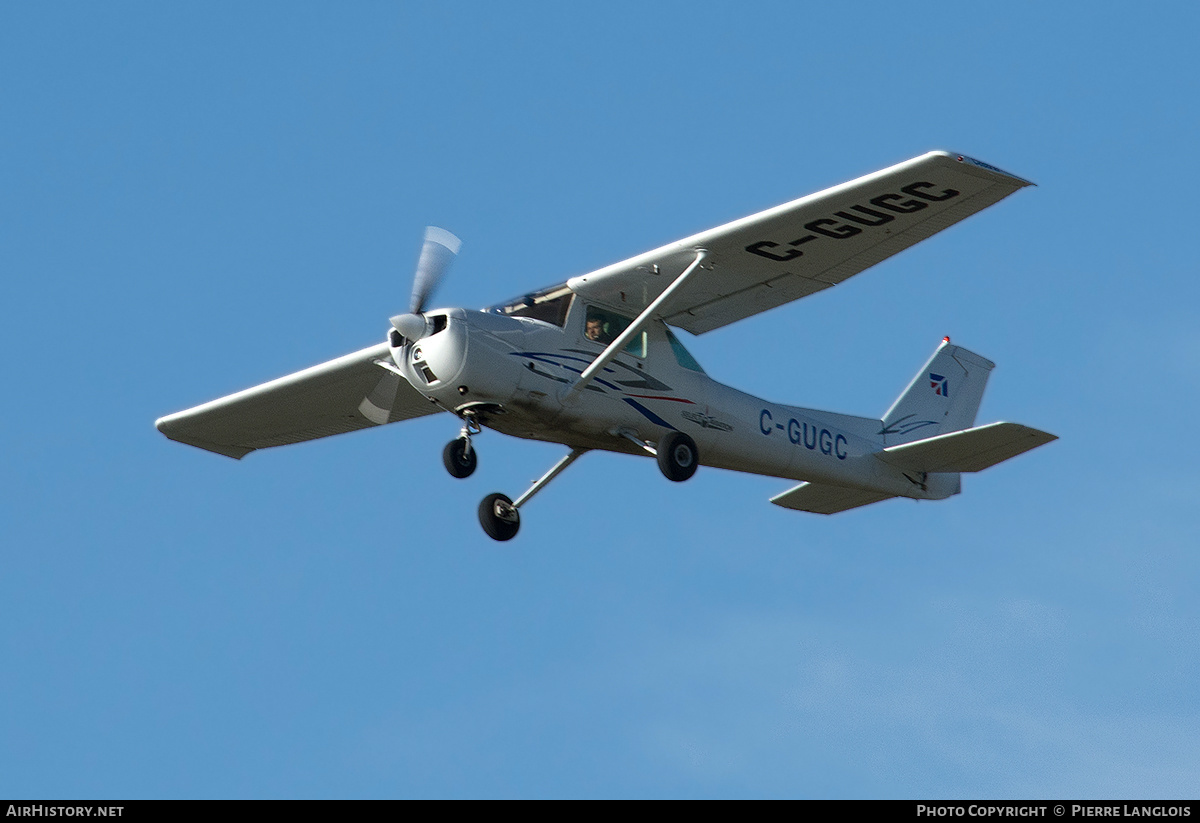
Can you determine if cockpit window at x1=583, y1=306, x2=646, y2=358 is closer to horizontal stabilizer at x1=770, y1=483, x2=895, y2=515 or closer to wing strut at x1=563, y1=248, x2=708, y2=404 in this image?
wing strut at x1=563, y1=248, x2=708, y2=404

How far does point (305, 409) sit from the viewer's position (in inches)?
744

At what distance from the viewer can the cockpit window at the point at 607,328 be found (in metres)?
16.3

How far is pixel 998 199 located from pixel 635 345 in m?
3.77

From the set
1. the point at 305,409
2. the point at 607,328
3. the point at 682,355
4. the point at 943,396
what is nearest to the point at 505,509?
the point at 607,328

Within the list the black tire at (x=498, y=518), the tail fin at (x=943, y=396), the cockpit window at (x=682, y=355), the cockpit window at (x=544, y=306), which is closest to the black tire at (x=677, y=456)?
the cockpit window at (x=682, y=355)

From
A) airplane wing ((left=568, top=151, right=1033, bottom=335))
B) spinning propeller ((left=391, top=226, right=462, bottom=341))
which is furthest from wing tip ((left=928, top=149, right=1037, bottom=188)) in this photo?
spinning propeller ((left=391, top=226, right=462, bottom=341))

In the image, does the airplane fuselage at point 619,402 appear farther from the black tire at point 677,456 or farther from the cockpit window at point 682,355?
the black tire at point 677,456

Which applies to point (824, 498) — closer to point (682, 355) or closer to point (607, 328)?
point (682, 355)

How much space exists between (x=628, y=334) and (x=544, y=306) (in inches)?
33.3

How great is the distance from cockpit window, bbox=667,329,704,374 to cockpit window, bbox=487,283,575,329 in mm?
1301

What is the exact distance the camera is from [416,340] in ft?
50.1

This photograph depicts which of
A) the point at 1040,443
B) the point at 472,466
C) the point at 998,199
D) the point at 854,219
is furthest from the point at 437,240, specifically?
the point at 1040,443

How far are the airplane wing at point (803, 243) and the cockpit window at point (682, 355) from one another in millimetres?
234

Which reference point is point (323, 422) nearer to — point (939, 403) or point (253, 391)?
point (253, 391)
